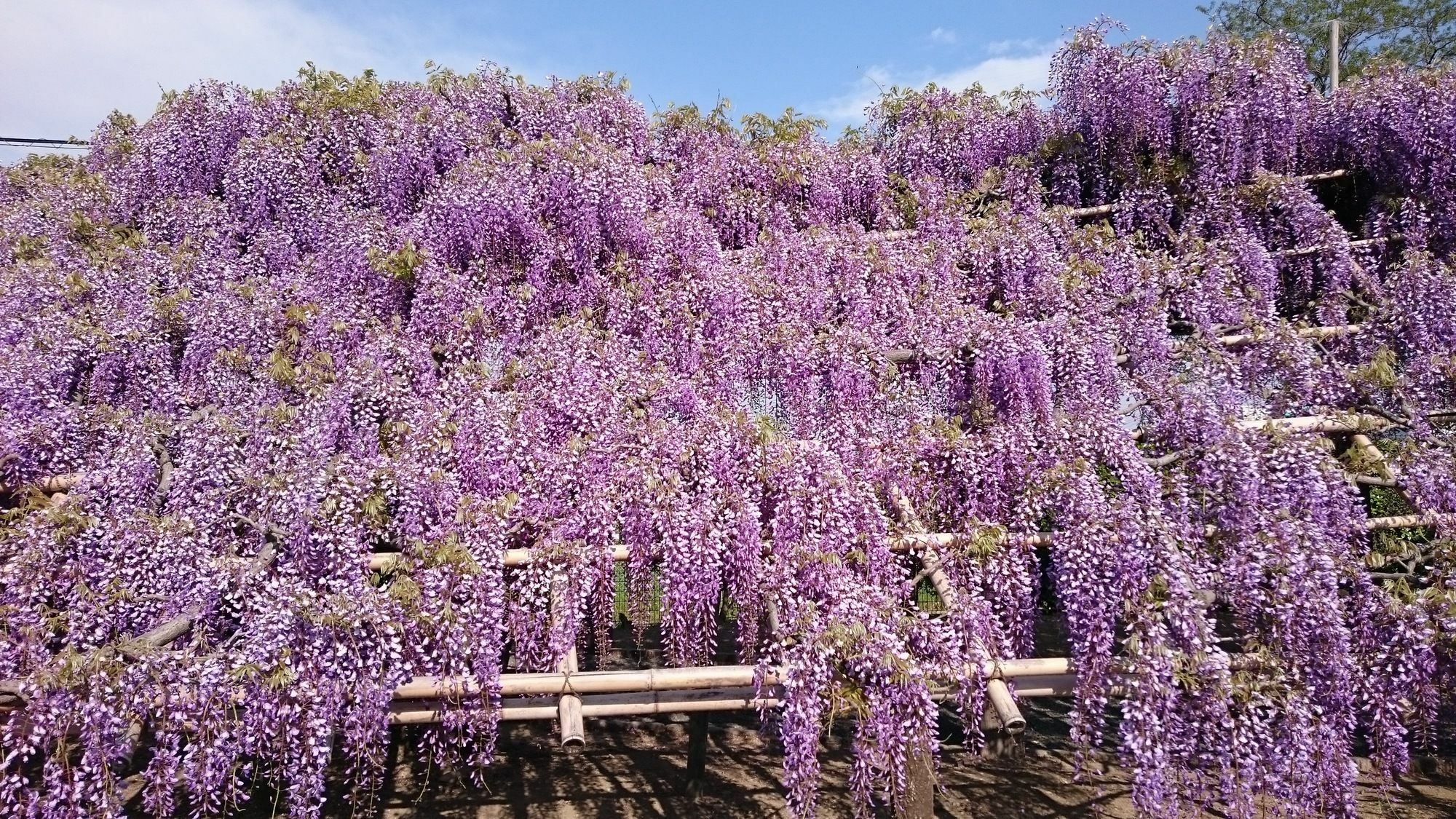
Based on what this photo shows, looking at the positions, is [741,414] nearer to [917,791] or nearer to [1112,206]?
[917,791]

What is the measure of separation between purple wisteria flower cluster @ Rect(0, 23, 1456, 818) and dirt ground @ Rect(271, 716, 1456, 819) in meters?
2.34

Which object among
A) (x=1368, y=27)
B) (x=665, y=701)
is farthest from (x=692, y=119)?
(x=1368, y=27)

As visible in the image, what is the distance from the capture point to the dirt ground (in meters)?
7.56

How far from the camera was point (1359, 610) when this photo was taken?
16.0ft

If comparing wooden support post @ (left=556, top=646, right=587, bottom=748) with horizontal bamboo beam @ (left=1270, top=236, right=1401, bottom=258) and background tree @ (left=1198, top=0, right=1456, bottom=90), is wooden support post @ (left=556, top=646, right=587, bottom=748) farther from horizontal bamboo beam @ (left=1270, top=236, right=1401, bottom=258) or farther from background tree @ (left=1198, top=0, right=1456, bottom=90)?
background tree @ (left=1198, top=0, right=1456, bottom=90)

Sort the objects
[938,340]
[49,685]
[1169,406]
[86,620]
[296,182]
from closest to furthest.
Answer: [49,685] < [86,620] < [1169,406] < [938,340] < [296,182]

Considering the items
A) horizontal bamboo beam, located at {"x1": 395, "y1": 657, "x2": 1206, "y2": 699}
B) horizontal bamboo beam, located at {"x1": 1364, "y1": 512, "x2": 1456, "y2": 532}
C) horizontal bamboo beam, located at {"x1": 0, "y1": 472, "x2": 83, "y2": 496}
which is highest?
horizontal bamboo beam, located at {"x1": 0, "y1": 472, "x2": 83, "y2": 496}

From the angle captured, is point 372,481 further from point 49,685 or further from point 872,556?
point 872,556

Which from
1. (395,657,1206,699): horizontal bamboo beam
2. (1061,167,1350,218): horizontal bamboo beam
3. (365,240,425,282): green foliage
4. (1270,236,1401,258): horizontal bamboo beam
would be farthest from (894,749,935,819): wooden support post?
(1270,236,1401,258): horizontal bamboo beam

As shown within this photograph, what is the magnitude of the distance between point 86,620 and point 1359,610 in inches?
280

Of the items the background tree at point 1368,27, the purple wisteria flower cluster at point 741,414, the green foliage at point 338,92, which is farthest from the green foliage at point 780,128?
the background tree at point 1368,27

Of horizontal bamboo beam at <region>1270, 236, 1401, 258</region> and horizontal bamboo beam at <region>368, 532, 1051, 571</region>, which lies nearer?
horizontal bamboo beam at <region>368, 532, 1051, 571</region>

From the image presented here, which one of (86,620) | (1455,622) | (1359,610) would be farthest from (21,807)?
(1455,622)

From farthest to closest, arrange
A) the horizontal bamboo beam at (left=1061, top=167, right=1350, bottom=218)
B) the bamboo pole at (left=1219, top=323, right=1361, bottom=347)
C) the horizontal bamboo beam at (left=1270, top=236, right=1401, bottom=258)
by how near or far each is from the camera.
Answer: the horizontal bamboo beam at (left=1061, top=167, right=1350, bottom=218)
the horizontal bamboo beam at (left=1270, top=236, right=1401, bottom=258)
the bamboo pole at (left=1219, top=323, right=1361, bottom=347)
